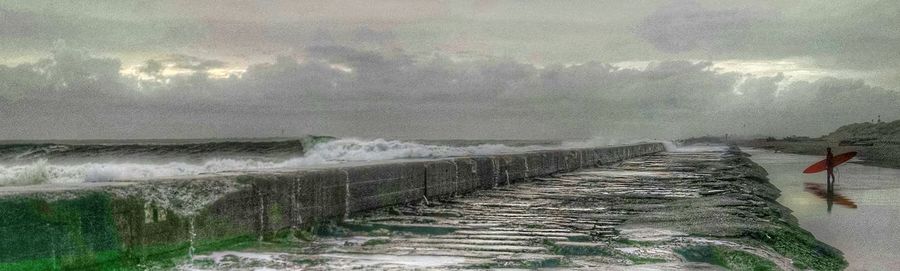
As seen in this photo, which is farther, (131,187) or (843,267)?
(843,267)

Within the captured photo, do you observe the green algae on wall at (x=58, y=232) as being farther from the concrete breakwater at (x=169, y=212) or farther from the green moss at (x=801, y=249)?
the green moss at (x=801, y=249)

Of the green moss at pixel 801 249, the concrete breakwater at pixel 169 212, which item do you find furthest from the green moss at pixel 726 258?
the concrete breakwater at pixel 169 212

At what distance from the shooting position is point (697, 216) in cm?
750

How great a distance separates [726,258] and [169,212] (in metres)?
3.60

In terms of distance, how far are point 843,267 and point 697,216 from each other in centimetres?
148

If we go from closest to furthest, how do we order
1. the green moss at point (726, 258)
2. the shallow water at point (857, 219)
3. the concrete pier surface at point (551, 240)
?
the concrete pier surface at point (551, 240)
the green moss at point (726, 258)
the shallow water at point (857, 219)

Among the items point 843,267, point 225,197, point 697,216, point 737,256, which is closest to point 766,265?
point 737,256

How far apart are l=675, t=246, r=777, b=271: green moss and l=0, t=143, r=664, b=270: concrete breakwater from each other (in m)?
3.01

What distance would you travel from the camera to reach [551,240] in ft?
18.7

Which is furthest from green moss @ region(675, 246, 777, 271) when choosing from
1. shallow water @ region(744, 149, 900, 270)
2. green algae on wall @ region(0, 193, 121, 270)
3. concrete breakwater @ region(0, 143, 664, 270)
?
green algae on wall @ region(0, 193, 121, 270)

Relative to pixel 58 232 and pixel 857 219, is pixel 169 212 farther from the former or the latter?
pixel 857 219

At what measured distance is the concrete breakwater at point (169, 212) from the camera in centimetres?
394

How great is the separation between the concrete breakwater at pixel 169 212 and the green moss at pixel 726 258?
3009 millimetres

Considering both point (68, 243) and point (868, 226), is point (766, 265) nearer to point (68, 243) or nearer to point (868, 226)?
point (68, 243)
